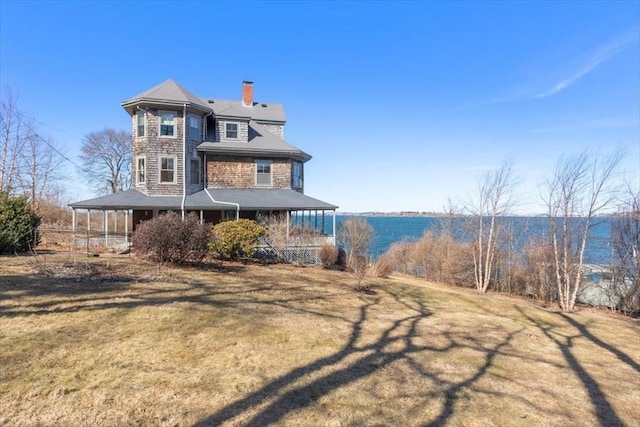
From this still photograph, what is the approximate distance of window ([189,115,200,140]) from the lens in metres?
21.0

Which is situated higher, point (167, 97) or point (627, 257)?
Result: point (167, 97)

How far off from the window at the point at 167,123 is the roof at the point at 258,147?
170cm

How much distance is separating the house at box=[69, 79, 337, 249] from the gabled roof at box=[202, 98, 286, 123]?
0.26 metres

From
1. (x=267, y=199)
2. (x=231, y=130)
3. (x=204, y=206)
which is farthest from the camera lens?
(x=231, y=130)

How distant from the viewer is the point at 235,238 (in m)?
15.4

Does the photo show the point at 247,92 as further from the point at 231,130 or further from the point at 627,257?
the point at 627,257

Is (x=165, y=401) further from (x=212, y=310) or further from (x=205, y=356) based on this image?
(x=212, y=310)

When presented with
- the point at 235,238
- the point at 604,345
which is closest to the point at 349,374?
the point at 604,345

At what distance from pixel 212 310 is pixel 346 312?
298cm

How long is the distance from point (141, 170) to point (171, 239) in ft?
33.6

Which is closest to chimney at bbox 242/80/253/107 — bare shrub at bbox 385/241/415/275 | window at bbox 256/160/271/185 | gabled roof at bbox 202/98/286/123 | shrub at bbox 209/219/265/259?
gabled roof at bbox 202/98/286/123

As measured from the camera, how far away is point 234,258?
16141mm

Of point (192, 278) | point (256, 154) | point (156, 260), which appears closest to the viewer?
point (192, 278)

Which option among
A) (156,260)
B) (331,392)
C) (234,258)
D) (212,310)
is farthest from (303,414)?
(234,258)
